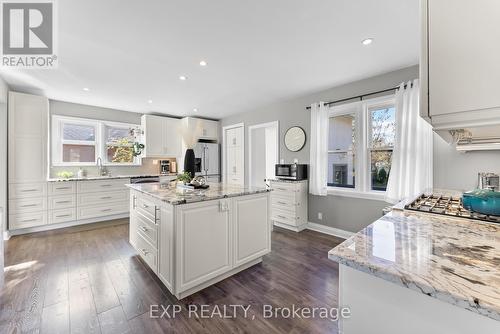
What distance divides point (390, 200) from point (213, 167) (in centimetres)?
418

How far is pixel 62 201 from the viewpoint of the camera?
3.94 m

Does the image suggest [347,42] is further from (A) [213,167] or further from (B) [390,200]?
(A) [213,167]

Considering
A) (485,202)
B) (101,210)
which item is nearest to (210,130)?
(101,210)

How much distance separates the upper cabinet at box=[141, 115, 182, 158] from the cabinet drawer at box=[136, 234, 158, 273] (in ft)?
10.1

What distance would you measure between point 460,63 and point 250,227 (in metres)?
2.12

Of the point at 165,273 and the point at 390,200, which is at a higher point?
the point at 390,200

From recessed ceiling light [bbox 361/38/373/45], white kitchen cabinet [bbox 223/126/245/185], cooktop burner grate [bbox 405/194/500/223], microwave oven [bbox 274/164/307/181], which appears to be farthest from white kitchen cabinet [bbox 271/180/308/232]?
recessed ceiling light [bbox 361/38/373/45]

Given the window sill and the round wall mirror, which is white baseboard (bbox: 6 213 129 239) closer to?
the round wall mirror

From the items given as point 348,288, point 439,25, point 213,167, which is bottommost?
point 348,288

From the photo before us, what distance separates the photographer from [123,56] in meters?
→ 2.48

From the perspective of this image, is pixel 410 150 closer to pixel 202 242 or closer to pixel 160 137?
pixel 202 242

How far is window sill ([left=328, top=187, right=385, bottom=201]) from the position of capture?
3129 mm

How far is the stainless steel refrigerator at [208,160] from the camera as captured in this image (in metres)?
5.54

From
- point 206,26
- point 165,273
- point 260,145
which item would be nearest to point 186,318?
point 165,273
